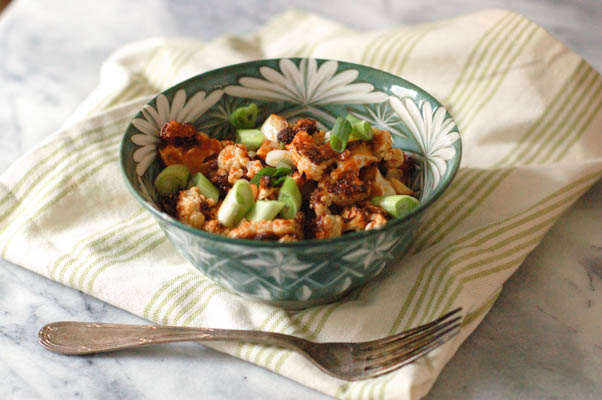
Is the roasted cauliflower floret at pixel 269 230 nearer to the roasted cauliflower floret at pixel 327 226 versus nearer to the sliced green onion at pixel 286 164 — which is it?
the roasted cauliflower floret at pixel 327 226

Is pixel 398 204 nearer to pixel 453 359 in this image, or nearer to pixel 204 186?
pixel 453 359

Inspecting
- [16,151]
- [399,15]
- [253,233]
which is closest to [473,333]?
[253,233]

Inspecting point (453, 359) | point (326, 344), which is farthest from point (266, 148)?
point (453, 359)

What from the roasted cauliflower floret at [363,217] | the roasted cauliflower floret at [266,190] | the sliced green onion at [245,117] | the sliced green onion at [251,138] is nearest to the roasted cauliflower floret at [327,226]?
the roasted cauliflower floret at [363,217]

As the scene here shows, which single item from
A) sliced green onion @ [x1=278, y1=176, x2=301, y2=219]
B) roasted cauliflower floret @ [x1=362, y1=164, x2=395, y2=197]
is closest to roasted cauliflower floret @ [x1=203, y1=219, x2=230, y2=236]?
sliced green onion @ [x1=278, y1=176, x2=301, y2=219]

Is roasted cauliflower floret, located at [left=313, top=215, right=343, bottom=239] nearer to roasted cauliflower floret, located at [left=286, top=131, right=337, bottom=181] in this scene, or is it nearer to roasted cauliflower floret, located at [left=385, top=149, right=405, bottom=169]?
roasted cauliflower floret, located at [left=286, top=131, right=337, bottom=181]
